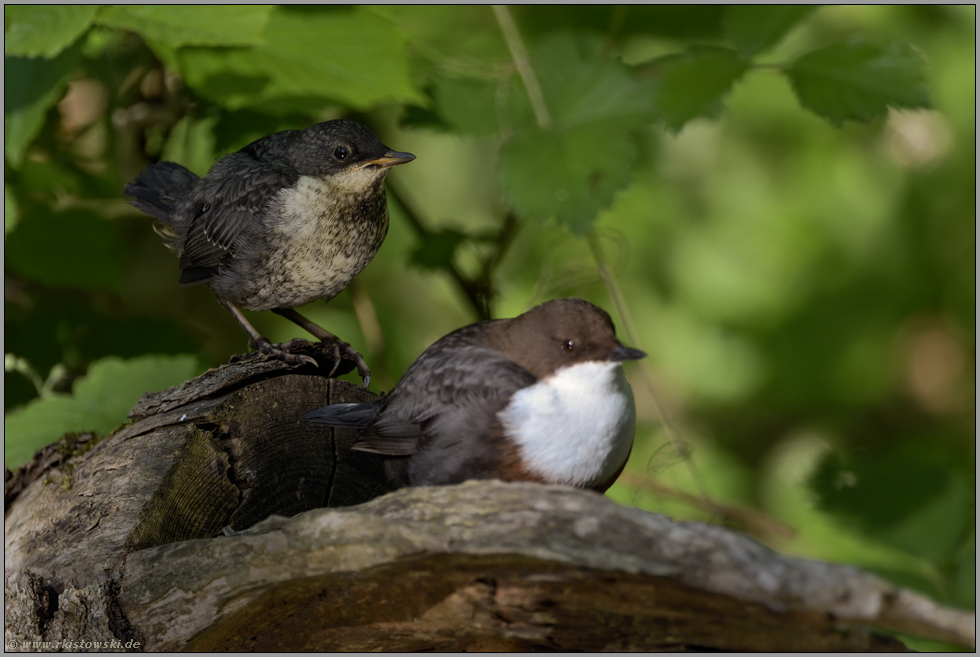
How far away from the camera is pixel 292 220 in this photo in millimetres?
2850

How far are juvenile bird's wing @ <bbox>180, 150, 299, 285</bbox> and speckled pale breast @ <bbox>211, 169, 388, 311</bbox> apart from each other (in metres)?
0.05

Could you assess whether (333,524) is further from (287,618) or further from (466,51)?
(466,51)

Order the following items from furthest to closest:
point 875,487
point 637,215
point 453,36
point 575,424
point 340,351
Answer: point 637,215
point 453,36
point 875,487
point 340,351
point 575,424

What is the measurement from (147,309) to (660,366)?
3024mm

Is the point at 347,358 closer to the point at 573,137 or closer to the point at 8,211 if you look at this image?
the point at 573,137

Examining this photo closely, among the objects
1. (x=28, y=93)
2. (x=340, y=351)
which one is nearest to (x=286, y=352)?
(x=340, y=351)

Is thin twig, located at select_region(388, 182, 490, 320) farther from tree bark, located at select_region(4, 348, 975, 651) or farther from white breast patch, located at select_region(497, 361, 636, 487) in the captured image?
white breast patch, located at select_region(497, 361, 636, 487)

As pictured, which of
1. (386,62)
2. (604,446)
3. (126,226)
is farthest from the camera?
(126,226)

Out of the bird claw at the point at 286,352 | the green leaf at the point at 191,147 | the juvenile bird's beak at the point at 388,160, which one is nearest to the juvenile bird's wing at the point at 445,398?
the bird claw at the point at 286,352

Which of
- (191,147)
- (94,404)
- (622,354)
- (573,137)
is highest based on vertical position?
(573,137)

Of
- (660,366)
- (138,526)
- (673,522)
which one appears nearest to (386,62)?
(138,526)

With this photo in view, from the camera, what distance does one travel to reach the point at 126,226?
15.2 ft

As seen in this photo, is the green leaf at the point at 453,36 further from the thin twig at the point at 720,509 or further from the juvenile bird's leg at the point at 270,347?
the thin twig at the point at 720,509

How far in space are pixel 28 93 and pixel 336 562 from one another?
7.71ft
